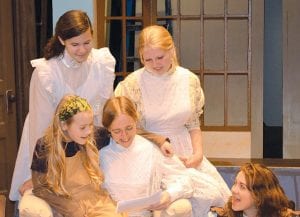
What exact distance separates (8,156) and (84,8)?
1.26 meters

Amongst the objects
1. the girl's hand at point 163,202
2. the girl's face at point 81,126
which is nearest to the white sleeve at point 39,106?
the girl's face at point 81,126

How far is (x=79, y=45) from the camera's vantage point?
2.61 m

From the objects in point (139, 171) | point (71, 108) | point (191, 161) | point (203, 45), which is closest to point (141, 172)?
point (139, 171)

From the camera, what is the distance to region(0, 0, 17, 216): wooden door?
4.28 m

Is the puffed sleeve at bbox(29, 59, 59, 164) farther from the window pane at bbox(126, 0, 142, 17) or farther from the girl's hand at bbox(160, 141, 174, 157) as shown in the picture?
the window pane at bbox(126, 0, 142, 17)

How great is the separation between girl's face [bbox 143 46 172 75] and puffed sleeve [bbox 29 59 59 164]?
1.39ft

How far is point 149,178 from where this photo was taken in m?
2.59

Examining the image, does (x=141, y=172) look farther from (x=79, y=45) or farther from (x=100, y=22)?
(x=100, y=22)

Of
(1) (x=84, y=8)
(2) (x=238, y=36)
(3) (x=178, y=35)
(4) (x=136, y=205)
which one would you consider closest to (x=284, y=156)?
(2) (x=238, y=36)

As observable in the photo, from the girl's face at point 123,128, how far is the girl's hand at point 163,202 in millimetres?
290

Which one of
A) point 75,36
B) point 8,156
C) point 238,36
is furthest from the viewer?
point 238,36

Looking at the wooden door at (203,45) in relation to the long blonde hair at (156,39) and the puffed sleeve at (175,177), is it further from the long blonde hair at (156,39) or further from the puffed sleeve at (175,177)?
the puffed sleeve at (175,177)

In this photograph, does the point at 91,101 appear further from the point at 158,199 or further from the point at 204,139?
the point at 204,139

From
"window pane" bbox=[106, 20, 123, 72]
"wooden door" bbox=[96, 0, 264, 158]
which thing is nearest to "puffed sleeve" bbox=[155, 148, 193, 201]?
"wooden door" bbox=[96, 0, 264, 158]
